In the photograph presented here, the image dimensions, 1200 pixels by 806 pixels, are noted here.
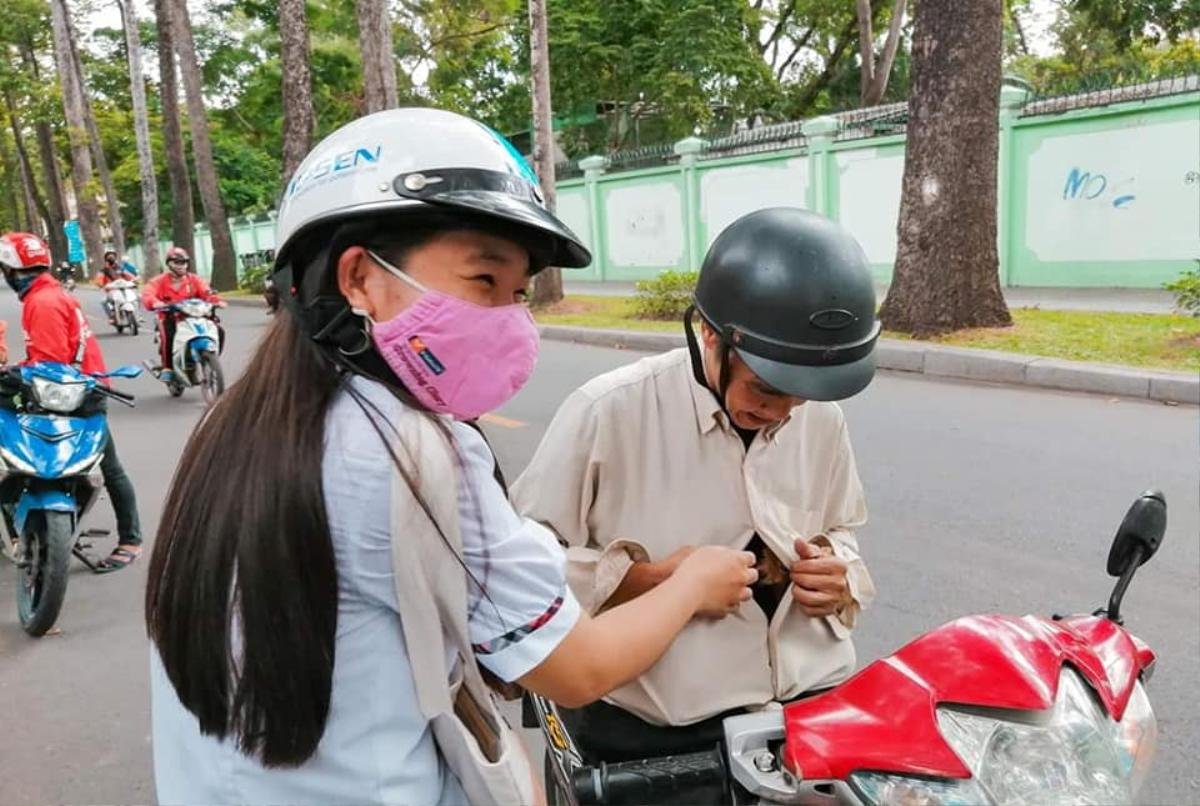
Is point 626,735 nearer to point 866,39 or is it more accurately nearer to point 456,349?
point 456,349

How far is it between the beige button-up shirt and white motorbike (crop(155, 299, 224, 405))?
815 cm

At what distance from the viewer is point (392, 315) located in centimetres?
111

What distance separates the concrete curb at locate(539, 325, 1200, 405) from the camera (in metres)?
6.62

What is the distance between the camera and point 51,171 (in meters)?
34.6

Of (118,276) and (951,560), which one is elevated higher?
(118,276)

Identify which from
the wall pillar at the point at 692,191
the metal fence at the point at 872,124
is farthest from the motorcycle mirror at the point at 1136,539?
the wall pillar at the point at 692,191

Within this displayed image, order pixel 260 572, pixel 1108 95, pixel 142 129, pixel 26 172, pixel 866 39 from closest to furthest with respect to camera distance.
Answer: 1. pixel 260 572
2. pixel 1108 95
3. pixel 866 39
4. pixel 142 129
5. pixel 26 172

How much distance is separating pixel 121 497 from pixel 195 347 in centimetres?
462

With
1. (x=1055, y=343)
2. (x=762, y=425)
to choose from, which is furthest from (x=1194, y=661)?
(x=1055, y=343)

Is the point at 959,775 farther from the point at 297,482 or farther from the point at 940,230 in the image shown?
the point at 940,230

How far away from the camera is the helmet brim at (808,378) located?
1502 millimetres

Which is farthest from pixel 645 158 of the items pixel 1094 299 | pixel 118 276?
pixel 118 276

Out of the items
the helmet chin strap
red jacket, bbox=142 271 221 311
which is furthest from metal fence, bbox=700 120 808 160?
the helmet chin strap

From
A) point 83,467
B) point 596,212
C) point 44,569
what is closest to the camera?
point 44,569
